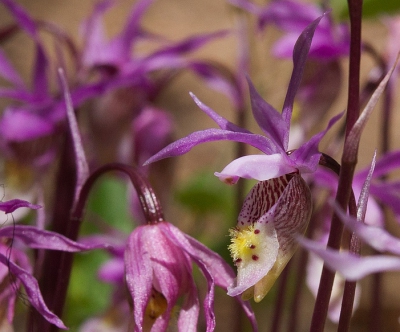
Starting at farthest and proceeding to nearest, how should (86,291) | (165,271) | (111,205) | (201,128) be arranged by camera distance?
(201,128)
(111,205)
(86,291)
(165,271)

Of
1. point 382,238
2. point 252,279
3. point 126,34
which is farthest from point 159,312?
point 126,34

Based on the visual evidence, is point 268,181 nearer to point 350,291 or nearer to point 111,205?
point 350,291

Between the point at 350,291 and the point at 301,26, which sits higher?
the point at 301,26

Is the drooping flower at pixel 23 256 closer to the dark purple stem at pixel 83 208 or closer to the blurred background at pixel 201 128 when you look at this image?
the dark purple stem at pixel 83 208

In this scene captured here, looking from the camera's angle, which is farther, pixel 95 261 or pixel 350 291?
pixel 95 261

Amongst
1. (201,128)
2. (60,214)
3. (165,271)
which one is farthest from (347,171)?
(201,128)

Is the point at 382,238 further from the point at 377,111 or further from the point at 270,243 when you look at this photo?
the point at 377,111

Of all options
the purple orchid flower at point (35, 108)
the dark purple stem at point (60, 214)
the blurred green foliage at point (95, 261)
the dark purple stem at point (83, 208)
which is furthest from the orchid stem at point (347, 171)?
the blurred green foliage at point (95, 261)
